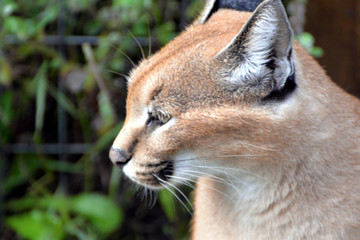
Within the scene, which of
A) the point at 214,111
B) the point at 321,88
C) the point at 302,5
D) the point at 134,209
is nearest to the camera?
the point at 214,111

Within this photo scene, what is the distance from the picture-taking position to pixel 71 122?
382 centimetres

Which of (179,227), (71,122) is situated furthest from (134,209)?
(71,122)

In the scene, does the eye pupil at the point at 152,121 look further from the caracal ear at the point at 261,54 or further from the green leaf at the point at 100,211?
the green leaf at the point at 100,211

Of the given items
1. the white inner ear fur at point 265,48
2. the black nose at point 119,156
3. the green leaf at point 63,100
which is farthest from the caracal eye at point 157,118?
the green leaf at point 63,100

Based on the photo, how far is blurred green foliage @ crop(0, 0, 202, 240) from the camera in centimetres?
331

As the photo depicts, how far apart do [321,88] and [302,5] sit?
4.17 feet

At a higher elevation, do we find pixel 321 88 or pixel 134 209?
pixel 321 88

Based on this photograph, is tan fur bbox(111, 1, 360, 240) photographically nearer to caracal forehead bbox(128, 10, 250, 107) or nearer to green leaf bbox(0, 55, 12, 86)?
caracal forehead bbox(128, 10, 250, 107)

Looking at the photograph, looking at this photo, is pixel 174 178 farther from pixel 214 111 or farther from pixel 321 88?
pixel 321 88

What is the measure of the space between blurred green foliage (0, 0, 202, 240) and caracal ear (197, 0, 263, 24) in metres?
1.11

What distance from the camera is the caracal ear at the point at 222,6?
1935mm

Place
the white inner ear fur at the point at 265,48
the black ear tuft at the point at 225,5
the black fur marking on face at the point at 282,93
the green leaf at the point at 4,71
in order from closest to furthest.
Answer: the white inner ear fur at the point at 265,48, the black fur marking on face at the point at 282,93, the black ear tuft at the point at 225,5, the green leaf at the point at 4,71

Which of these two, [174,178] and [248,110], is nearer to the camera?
[248,110]

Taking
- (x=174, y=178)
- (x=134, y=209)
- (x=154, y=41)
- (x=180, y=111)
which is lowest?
(x=134, y=209)
